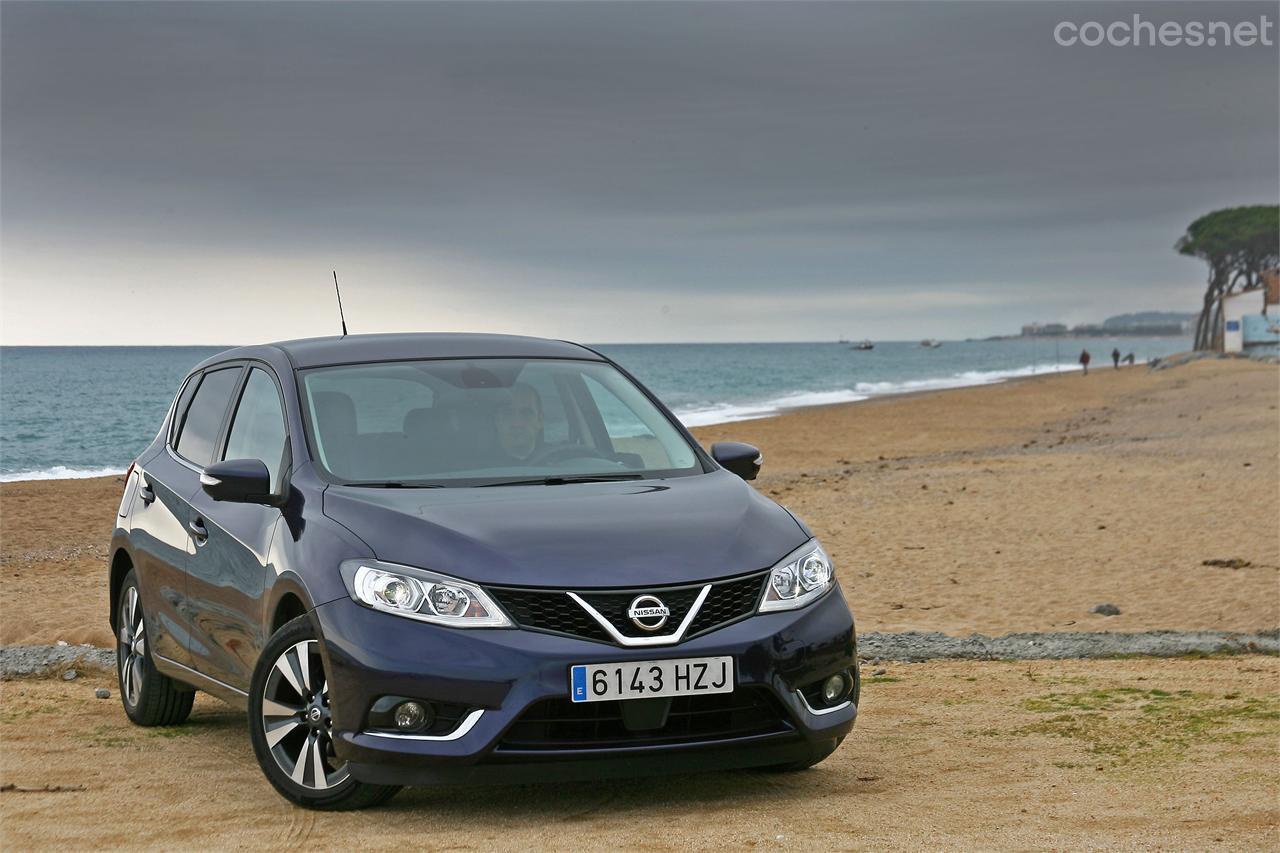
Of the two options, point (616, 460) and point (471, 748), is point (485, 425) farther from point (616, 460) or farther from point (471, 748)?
point (471, 748)

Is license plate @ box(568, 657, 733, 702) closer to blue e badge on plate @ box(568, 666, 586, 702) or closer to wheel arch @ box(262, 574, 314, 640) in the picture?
blue e badge on plate @ box(568, 666, 586, 702)

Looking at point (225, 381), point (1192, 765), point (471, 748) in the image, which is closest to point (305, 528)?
point (471, 748)

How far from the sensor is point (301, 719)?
5500 mm

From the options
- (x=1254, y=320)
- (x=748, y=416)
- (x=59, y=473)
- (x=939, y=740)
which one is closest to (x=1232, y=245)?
(x=1254, y=320)

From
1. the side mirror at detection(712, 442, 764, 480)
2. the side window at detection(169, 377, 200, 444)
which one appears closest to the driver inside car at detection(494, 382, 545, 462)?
the side mirror at detection(712, 442, 764, 480)

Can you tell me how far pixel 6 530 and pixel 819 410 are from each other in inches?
1563

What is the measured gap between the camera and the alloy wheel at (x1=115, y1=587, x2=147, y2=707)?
7516 mm

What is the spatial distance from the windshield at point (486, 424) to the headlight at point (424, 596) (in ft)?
2.45

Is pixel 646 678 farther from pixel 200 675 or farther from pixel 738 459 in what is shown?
pixel 200 675

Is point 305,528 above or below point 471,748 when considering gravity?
above

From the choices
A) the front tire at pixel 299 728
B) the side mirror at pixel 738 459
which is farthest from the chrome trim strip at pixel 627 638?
the side mirror at pixel 738 459

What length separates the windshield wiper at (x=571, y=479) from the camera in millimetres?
5980

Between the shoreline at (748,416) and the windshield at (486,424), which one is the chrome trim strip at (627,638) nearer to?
the windshield at (486,424)

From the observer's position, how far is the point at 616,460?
21.4ft
